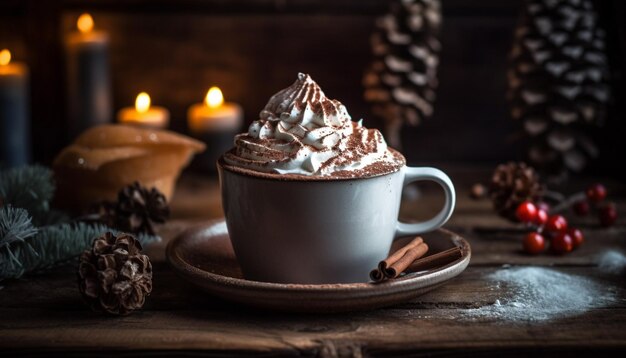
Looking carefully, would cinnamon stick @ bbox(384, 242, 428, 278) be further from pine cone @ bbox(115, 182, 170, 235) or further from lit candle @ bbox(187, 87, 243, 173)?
lit candle @ bbox(187, 87, 243, 173)

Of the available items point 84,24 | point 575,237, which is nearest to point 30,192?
point 84,24

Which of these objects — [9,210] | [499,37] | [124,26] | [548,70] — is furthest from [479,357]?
[124,26]

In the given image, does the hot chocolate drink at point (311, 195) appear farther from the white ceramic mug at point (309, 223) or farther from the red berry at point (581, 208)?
the red berry at point (581, 208)

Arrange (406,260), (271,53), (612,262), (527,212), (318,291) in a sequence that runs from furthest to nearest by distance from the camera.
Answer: (271,53) → (527,212) → (612,262) → (406,260) → (318,291)

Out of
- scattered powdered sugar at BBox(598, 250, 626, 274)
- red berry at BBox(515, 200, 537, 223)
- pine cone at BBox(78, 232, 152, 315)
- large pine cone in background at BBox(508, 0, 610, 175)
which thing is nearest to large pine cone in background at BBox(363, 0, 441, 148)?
large pine cone in background at BBox(508, 0, 610, 175)

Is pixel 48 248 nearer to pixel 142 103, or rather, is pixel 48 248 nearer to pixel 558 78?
pixel 142 103

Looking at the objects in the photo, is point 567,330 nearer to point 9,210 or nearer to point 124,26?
point 9,210
